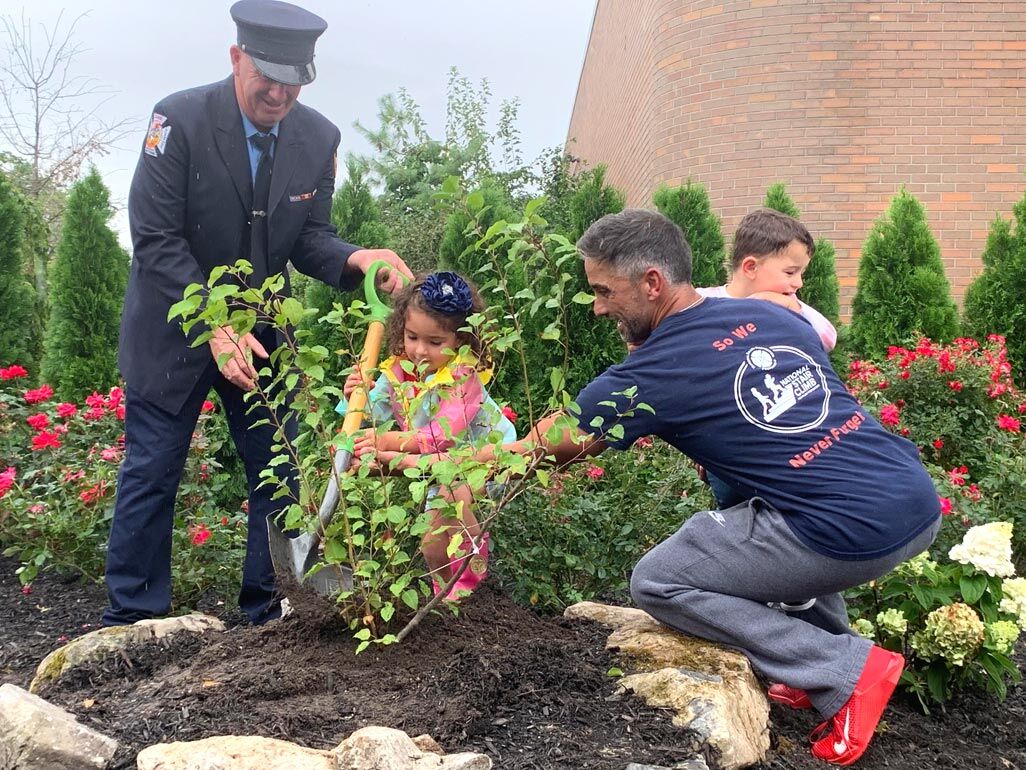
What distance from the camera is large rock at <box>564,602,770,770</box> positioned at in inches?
88.9

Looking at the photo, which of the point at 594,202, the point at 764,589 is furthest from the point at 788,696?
the point at 594,202

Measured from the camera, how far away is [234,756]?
1.83 m

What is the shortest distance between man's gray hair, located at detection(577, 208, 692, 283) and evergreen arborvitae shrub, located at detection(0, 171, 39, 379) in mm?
5944

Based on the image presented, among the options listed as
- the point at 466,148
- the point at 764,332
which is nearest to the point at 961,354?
the point at 764,332

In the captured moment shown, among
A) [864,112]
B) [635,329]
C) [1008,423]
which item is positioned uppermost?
[864,112]

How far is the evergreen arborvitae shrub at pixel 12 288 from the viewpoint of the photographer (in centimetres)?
714

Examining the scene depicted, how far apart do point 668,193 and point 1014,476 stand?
3397 mm

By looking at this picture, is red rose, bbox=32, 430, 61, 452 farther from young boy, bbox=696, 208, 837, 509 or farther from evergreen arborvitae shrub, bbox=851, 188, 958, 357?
evergreen arborvitae shrub, bbox=851, 188, 958, 357

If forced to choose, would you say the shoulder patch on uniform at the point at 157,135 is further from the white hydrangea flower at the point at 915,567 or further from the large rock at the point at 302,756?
the white hydrangea flower at the point at 915,567

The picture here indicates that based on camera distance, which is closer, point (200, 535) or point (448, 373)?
point (448, 373)

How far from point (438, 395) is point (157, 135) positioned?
150 centimetres

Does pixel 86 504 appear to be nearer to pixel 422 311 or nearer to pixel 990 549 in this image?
pixel 422 311

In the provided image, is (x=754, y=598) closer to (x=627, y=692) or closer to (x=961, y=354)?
(x=627, y=692)

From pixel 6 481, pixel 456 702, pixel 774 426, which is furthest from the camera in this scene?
pixel 6 481
